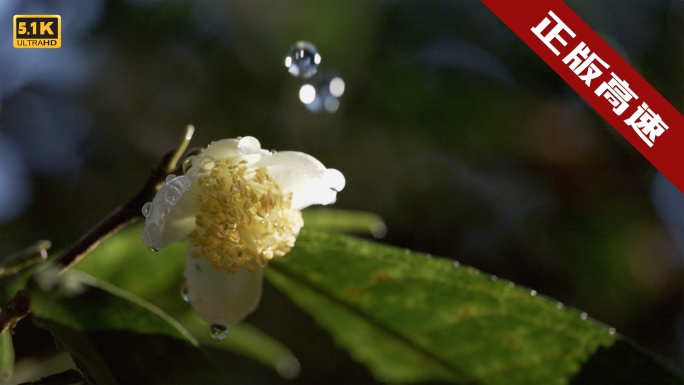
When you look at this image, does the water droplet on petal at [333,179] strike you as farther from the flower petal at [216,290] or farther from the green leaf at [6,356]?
the green leaf at [6,356]

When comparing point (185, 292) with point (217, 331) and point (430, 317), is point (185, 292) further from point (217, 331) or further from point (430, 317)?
point (430, 317)

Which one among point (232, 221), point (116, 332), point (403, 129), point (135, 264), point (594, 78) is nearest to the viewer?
point (116, 332)

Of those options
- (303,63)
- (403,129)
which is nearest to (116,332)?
(303,63)

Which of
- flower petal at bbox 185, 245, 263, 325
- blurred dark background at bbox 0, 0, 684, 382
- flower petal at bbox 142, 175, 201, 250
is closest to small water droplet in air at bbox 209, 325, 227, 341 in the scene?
flower petal at bbox 185, 245, 263, 325

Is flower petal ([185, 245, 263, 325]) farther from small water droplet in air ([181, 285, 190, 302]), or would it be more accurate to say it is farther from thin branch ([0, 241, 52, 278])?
thin branch ([0, 241, 52, 278])

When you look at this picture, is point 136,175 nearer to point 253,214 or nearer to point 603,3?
point 253,214

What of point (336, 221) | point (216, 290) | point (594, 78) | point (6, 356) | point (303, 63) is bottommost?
point (6, 356)
